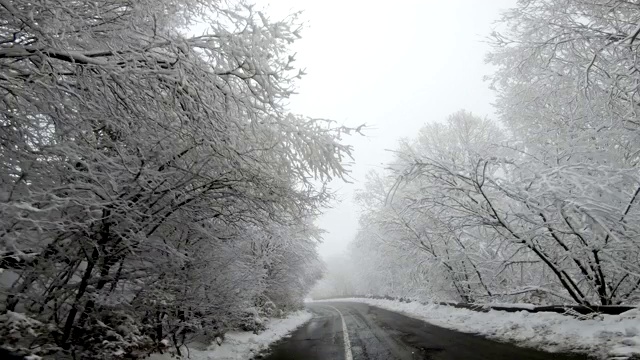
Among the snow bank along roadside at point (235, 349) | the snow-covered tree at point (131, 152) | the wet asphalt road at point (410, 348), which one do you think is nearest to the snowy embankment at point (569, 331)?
the wet asphalt road at point (410, 348)

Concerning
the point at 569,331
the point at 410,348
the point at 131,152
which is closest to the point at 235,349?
the point at 410,348

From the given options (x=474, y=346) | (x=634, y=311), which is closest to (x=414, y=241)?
(x=474, y=346)

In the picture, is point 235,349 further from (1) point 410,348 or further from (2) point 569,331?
(2) point 569,331

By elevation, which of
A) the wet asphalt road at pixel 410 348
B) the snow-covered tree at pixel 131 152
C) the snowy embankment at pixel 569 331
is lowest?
the wet asphalt road at pixel 410 348

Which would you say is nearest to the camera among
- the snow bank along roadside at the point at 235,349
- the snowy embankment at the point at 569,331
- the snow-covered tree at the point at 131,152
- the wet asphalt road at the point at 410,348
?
the snow-covered tree at the point at 131,152

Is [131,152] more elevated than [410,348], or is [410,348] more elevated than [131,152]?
[131,152]

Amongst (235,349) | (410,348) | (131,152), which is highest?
(131,152)

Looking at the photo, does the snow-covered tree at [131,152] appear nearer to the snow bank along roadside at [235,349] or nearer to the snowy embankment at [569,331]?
the snow bank along roadside at [235,349]

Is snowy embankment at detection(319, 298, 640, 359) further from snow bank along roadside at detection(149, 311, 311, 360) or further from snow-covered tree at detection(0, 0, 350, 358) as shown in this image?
snow bank along roadside at detection(149, 311, 311, 360)

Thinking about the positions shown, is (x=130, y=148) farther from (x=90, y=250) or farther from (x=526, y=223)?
(x=526, y=223)

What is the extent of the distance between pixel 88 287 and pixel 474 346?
7.15m

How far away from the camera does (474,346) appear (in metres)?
7.05

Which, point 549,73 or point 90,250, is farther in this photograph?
point 549,73

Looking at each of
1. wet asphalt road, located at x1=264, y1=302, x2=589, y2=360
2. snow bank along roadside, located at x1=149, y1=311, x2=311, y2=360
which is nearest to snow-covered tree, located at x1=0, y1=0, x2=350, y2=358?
snow bank along roadside, located at x1=149, y1=311, x2=311, y2=360
